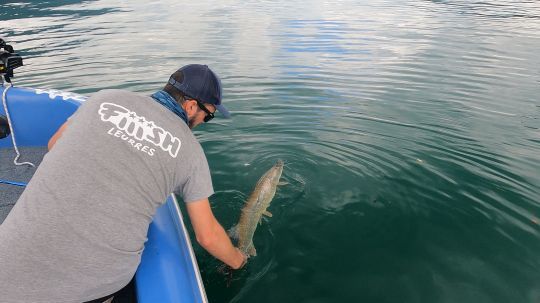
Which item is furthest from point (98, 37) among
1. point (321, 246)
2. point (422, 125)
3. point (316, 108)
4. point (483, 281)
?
point (483, 281)

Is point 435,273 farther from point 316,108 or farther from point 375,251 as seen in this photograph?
point 316,108

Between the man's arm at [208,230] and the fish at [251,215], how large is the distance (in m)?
1.07

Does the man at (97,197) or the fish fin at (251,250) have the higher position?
the man at (97,197)

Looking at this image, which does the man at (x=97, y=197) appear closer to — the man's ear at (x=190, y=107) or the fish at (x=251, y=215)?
the man's ear at (x=190, y=107)

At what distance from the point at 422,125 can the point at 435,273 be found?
15.9ft

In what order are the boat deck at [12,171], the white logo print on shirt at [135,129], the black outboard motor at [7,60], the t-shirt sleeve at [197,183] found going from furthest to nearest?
the black outboard motor at [7,60] → the boat deck at [12,171] → the t-shirt sleeve at [197,183] → the white logo print on shirt at [135,129]

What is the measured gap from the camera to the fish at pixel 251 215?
4.34 m

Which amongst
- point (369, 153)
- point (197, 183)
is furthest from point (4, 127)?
point (369, 153)

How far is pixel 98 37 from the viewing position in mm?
20094

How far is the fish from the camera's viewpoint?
14.2 ft

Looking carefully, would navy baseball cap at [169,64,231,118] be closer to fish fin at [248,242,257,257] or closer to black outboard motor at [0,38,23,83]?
fish fin at [248,242,257,257]

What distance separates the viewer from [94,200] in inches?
85.4

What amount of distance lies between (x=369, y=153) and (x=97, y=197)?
226 inches

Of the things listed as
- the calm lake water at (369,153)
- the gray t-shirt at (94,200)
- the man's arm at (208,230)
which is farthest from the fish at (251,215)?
the gray t-shirt at (94,200)
